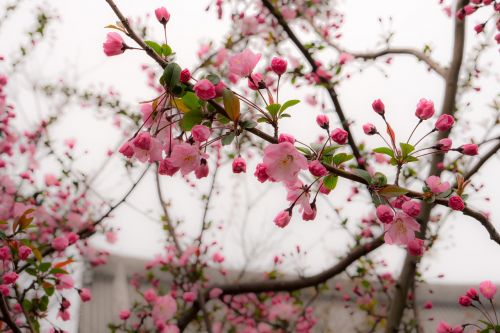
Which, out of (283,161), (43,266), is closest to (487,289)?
(283,161)

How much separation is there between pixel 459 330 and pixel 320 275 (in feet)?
4.34

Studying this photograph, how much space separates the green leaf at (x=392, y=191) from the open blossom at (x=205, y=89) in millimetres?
378

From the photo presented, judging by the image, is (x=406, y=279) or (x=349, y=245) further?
(x=349, y=245)

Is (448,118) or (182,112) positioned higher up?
A: (182,112)

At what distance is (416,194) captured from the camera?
35.7 inches

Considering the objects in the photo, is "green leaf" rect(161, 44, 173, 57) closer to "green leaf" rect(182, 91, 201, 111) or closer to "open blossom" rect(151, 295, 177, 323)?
"green leaf" rect(182, 91, 201, 111)

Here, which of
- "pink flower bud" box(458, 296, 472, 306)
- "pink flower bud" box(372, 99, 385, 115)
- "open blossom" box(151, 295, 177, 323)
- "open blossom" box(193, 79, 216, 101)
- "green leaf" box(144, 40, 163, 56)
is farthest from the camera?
"open blossom" box(151, 295, 177, 323)

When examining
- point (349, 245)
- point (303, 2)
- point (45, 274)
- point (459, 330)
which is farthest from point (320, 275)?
point (303, 2)

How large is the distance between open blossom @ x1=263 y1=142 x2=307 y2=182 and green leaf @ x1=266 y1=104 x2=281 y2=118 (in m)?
0.07

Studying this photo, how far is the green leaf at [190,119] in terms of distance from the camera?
35.7 inches

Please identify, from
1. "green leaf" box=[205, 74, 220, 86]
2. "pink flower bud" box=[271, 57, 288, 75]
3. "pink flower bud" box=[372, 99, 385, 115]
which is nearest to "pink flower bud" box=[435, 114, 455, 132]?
"pink flower bud" box=[372, 99, 385, 115]

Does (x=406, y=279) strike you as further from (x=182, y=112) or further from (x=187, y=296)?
(x=182, y=112)

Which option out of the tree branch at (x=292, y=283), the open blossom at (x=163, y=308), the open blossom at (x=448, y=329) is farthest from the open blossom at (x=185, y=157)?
the open blossom at (x=163, y=308)

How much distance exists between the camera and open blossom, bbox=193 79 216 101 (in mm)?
820
